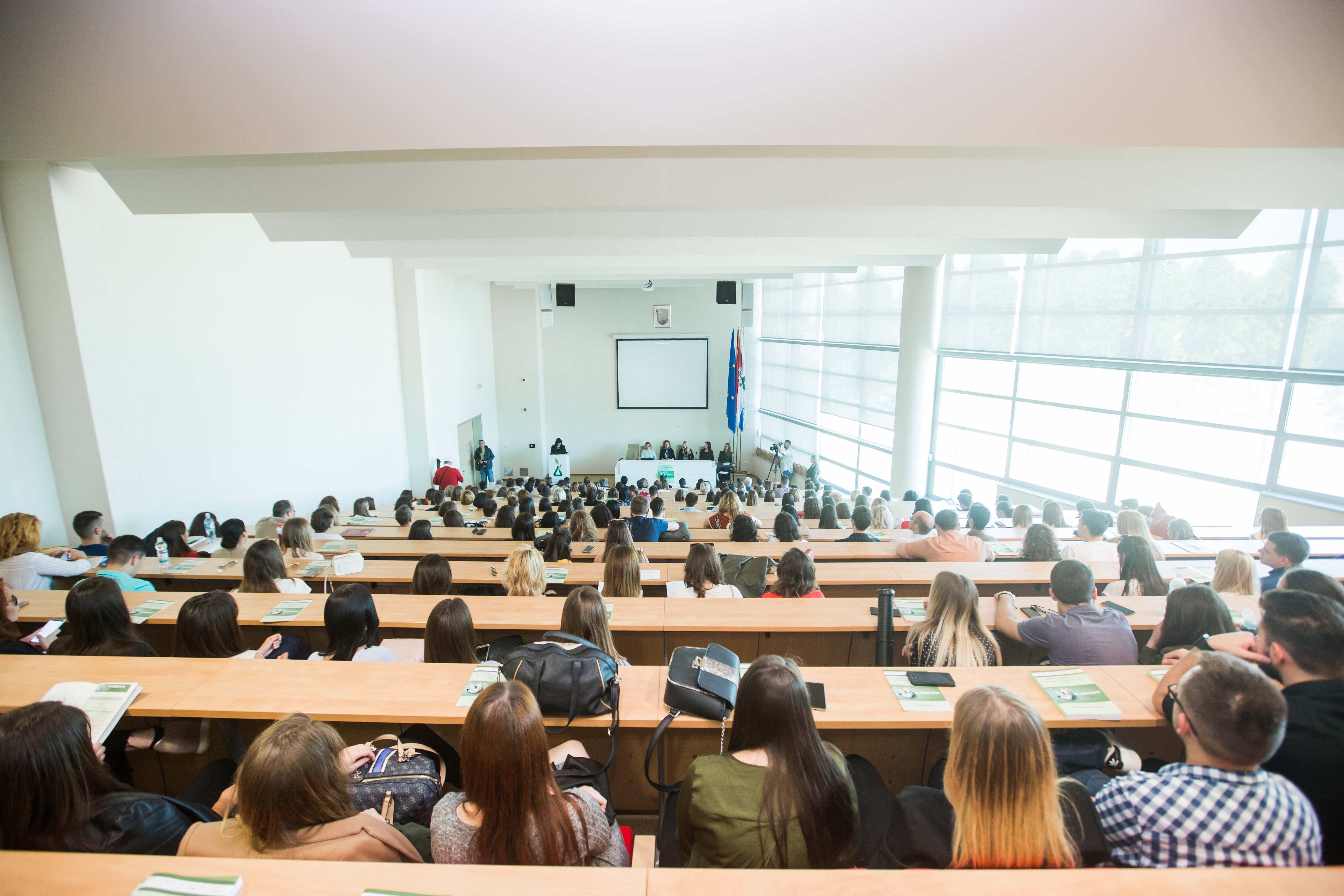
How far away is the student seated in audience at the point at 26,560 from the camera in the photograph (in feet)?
13.1

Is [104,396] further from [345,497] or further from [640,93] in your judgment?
[640,93]

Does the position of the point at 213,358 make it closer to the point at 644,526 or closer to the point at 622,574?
the point at 644,526

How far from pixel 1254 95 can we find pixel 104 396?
804cm

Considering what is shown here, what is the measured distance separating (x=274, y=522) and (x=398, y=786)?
Result: 468 centimetres

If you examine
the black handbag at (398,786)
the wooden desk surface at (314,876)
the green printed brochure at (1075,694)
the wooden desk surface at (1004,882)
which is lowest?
the black handbag at (398,786)

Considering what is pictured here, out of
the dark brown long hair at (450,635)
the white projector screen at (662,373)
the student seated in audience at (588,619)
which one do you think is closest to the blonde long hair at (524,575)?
the dark brown long hair at (450,635)

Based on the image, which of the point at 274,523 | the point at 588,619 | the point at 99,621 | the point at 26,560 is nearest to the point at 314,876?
the point at 588,619

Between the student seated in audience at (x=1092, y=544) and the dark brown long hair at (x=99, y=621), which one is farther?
the student seated in audience at (x=1092, y=544)

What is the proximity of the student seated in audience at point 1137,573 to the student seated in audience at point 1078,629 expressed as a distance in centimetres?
103

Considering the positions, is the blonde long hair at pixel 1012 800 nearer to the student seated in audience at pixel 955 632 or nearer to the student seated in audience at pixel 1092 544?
the student seated in audience at pixel 955 632

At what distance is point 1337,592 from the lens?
2502mm

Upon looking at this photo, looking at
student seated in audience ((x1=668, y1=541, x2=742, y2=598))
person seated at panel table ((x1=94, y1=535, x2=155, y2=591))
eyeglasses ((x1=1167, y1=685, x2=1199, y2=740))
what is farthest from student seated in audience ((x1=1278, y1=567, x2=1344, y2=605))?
person seated at panel table ((x1=94, y1=535, x2=155, y2=591))

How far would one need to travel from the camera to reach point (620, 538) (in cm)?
477

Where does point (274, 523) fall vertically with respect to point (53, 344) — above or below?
below
